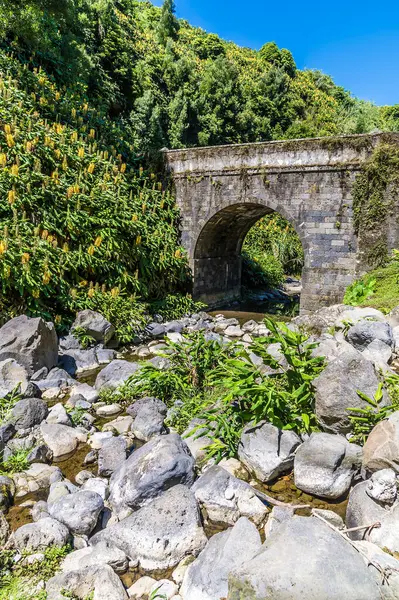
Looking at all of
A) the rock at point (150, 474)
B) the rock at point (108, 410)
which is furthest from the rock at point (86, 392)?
the rock at point (150, 474)

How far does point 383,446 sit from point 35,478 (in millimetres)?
3087

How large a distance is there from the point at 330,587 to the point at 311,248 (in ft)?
28.4

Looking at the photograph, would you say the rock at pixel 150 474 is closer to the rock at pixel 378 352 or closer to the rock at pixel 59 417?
the rock at pixel 59 417

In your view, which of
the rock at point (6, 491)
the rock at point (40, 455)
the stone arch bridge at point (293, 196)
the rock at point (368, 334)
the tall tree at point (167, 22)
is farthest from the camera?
the tall tree at point (167, 22)

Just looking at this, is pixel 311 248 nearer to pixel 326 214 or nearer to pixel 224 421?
pixel 326 214

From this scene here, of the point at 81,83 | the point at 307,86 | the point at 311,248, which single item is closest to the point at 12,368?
the point at 311,248

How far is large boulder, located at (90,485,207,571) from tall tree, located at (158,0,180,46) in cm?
3194

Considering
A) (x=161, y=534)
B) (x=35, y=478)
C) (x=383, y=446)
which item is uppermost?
(x=383, y=446)

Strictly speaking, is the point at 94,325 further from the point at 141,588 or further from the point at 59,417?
the point at 141,588

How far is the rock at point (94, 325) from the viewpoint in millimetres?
8016

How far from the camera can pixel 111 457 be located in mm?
4180

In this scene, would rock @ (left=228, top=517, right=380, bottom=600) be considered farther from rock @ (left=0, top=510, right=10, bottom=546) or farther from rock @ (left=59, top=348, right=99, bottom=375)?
rock @ (left=59, top=348, right=99, bottom=375)

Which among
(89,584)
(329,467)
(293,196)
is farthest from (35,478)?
(293,196)

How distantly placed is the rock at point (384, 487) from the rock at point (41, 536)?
2.18 m
